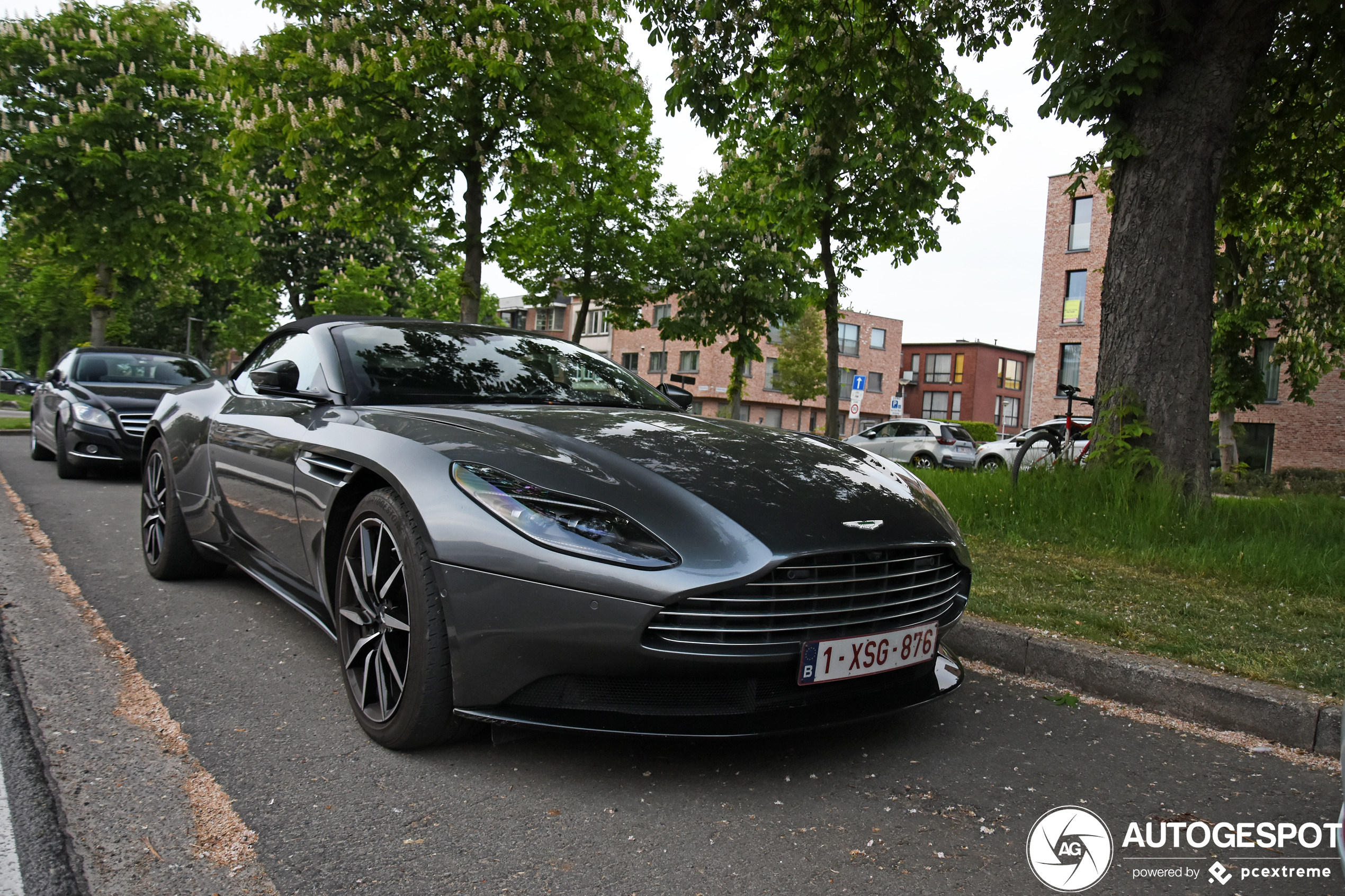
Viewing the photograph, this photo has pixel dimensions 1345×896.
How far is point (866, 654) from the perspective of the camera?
2.46m

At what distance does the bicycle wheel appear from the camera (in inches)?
275

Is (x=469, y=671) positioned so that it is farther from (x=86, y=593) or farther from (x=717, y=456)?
(x=86, y=593)

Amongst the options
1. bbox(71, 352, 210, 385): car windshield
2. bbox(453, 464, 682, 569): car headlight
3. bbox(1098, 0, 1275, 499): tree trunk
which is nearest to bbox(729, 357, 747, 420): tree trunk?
bbox(71, 352, 210, 385): car windshield

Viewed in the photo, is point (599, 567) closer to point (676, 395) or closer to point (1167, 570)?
point (676, 395)

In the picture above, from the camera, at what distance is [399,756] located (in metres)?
2.56

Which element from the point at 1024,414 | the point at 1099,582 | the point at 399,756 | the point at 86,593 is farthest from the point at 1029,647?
the point at 1024,414

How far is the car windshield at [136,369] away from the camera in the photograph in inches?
391

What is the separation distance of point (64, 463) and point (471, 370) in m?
7.78

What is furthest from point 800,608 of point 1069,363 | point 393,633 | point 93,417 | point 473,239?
point 1069,363

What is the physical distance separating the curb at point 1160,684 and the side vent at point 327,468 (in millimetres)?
2618

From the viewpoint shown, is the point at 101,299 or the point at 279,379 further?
the point at 101,299

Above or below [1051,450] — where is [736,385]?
above

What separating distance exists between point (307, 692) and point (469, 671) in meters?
1.08

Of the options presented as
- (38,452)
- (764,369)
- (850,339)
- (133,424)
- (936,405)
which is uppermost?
(850,339)
